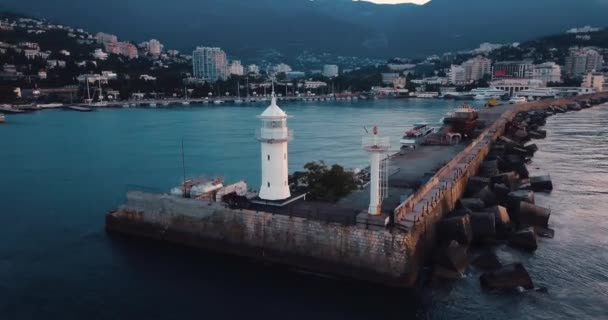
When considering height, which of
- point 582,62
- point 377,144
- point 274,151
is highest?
point 582,62

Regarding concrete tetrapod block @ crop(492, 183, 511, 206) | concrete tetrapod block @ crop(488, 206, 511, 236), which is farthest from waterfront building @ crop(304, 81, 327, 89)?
concrete tetrapod block @ crop(488, 206, 511, 236)

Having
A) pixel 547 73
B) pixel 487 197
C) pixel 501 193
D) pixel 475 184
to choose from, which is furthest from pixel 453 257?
pixel 547 73

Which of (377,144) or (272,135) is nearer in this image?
(377,144)

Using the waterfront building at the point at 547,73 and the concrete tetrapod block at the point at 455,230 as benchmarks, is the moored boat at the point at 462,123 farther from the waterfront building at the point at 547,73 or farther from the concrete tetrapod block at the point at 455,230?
the waterfront building at the point at 547,73

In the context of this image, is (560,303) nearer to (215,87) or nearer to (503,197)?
(503,197)

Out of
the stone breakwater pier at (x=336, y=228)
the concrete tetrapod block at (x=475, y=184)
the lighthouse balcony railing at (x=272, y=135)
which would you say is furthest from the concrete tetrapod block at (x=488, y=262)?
the lighthouse balcony railing at (x=272, y=135)

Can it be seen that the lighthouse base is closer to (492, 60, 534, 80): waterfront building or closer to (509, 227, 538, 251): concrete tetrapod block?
(509, 227, 538, 251): concrete tetrapod block

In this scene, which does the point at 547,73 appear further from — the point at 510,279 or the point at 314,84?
the point at 510,279
